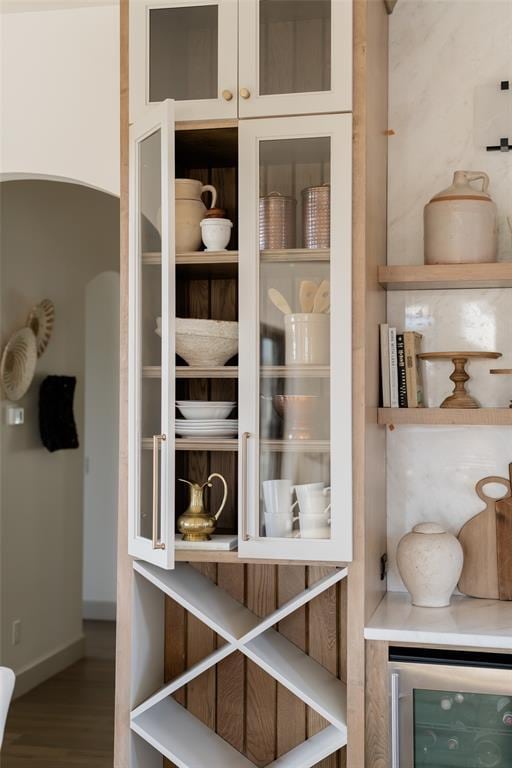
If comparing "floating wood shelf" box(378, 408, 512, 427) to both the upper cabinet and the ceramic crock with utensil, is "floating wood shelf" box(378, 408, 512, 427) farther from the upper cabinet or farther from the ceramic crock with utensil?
the upper cabinet

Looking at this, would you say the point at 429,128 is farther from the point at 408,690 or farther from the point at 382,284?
the point at 408,690

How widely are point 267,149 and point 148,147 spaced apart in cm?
33

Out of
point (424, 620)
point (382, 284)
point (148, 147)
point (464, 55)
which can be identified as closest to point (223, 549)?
point (424, 620)

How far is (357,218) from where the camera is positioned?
8.12ft

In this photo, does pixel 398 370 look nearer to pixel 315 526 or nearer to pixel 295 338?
pixel 295 338

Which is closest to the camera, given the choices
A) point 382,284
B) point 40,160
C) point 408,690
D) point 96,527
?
point 408,690

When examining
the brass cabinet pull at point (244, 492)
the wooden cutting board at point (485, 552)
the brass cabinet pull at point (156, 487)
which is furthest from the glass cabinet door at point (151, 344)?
the wooden cutting board at point (485, 552)

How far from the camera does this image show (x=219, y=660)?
263 cm

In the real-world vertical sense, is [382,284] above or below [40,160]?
below

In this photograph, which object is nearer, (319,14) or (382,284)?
(319,14)

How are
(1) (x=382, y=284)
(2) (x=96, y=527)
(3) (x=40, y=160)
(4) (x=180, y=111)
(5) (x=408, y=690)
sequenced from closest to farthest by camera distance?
(5) (x=408, y=690)
(4) (x=180, y=111)
(1) (x=382, y=284)
(3) (x=40, y=160)
(2) (x=96, y=527)

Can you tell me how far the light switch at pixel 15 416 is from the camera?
14.4ft

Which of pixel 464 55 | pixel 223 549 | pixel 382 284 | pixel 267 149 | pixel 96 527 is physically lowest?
pixel 96 527

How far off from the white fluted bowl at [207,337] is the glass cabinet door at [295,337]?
0.29 ft
